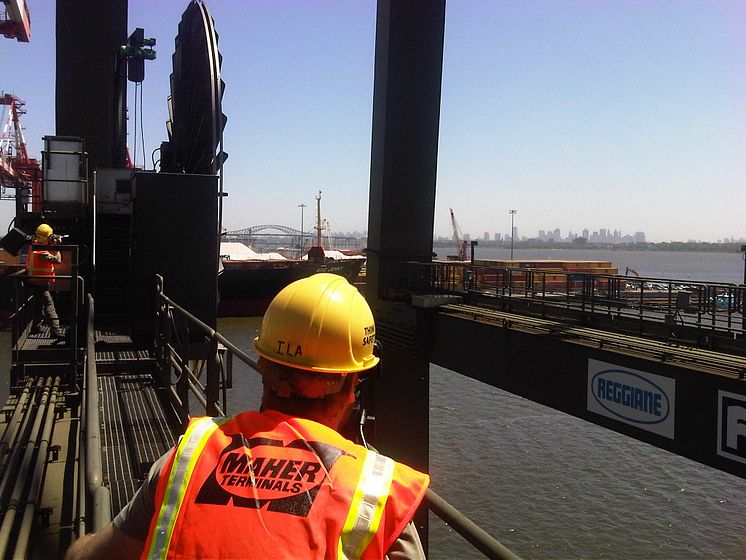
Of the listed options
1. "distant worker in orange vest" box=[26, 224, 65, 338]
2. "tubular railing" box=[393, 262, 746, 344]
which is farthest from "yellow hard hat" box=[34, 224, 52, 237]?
"tubular railing" box=[393, 262, 746, 344]

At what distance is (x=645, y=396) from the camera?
28.9ft

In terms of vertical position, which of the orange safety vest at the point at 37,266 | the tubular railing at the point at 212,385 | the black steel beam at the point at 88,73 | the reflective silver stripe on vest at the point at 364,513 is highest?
the black steel beam at the point at 88,73

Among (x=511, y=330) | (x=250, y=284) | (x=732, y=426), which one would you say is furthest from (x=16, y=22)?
(x=732, y=426)

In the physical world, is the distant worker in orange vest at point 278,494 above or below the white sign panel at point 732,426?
above

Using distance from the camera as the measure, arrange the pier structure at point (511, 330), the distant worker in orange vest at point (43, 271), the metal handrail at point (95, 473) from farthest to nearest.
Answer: the distant worker in orange vest at point (43, 271) < the pier structure at point (511, 330) < the metal handrail at point (95, 473)

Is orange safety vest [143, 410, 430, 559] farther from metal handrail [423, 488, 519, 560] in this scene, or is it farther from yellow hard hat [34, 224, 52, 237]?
yellow hard hat [34, 224, 52, 237]

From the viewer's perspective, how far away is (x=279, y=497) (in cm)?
139

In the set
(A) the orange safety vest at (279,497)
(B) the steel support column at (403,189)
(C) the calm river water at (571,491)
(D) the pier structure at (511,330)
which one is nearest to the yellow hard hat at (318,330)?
(A) the orange safety vest at (279,497)

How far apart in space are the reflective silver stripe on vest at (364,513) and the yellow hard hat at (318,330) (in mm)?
391

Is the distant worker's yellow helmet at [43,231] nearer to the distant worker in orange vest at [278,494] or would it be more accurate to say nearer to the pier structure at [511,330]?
the pier structure at [511,330]

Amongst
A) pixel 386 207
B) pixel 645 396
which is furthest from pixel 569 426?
pixel 645 396

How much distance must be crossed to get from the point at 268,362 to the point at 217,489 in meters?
0.44

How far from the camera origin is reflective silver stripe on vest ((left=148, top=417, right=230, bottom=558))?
4.71 ft

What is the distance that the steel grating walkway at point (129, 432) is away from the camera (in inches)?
201
